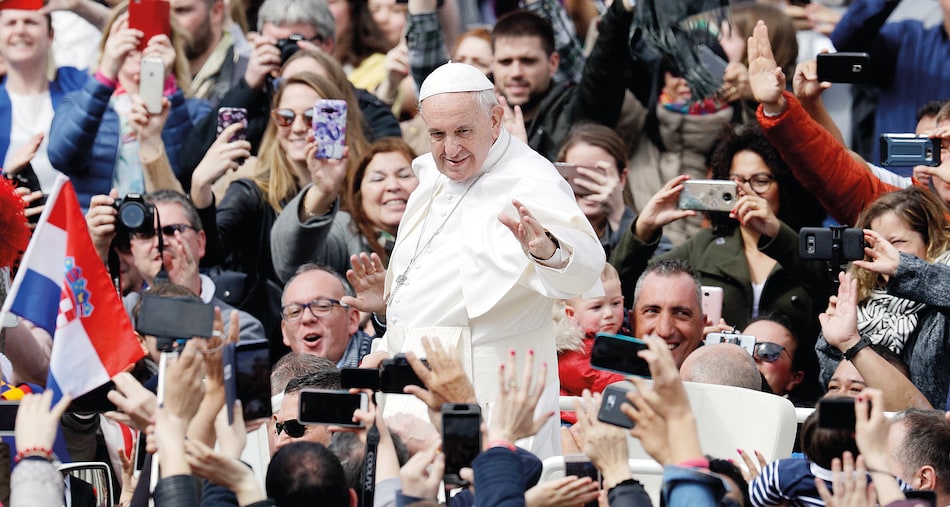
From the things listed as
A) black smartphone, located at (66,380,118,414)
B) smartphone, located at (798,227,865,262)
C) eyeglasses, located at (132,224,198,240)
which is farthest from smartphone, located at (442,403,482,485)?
eyeglasses, located at (132,224,198,240)

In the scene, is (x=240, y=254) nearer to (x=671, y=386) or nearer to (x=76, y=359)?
(x=76, y=359)

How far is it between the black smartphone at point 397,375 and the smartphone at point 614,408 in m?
0.70

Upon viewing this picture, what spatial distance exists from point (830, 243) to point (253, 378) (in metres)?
2.65

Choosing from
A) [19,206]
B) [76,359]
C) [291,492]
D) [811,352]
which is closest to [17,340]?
[19,206]

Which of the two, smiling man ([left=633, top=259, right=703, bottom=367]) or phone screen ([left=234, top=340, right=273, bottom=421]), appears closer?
phone screen ([left=234, top=340, right=273, bottom=421])

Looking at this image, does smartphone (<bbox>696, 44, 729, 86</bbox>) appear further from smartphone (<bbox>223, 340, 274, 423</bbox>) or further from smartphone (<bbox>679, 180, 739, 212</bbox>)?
smartphone (<bbox>223, 340, 274, 423</bbox>)

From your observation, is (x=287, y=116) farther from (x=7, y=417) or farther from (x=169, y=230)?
(x=7, y=417)

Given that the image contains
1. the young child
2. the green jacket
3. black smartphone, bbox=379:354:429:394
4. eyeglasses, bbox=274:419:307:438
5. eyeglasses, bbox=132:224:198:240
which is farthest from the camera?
eyeglasses, bbox=132:224:198:240

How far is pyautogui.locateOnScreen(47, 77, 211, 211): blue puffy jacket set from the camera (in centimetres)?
847

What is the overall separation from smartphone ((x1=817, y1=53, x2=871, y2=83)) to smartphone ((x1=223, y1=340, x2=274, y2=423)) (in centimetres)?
346

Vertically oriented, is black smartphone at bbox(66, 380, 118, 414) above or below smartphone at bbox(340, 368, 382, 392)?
below

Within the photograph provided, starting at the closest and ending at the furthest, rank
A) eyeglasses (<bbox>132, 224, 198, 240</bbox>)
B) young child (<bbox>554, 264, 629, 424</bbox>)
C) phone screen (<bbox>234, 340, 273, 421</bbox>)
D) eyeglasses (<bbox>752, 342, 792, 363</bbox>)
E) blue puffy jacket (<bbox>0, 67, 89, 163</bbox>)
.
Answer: phone screen (<bbox>234, 340, 273, 421</bbox>) < young child (<bbox>554, 264, 629, 424</bbox>) < eyeglasses (<bbox>752, 342, 792, 363</bbox>) < eyeglasses (<bbox>132, 224, 198, 240</bbox>) < blue puffy jacket (<bbox>0, 67, 89, 163</bbox>)

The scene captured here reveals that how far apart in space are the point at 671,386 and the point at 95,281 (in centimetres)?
237

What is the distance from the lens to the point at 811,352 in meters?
7.52
